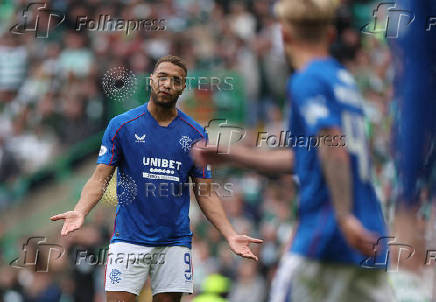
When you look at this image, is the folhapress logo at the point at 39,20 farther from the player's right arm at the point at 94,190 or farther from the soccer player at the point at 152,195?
the player's right arm at the point at 94,190

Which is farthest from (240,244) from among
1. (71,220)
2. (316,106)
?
(316,106)

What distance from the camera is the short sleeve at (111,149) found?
263 inches

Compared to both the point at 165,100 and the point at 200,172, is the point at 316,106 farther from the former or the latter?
the point at 200,172

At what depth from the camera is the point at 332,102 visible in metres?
3.47

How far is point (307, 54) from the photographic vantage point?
11.9 ft

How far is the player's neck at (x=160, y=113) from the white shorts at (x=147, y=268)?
3.51 ft

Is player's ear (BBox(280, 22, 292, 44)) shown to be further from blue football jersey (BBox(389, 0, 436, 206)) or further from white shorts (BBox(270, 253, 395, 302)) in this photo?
blue football jersey (BBox(389, 0, 436, 206))

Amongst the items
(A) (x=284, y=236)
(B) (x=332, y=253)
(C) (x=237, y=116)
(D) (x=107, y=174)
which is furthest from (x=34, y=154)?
(B) (x=332, y=253)

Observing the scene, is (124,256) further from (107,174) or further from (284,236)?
(284,236)

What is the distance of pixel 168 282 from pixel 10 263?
7742 millimetres

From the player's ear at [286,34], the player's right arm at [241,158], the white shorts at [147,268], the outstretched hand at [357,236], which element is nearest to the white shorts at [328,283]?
the outstretched hand at [357,236]

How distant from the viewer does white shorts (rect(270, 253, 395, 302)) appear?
343cm

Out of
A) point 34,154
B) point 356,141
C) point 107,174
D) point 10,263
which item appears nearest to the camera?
point 356,141

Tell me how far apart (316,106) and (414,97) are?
1679mm
